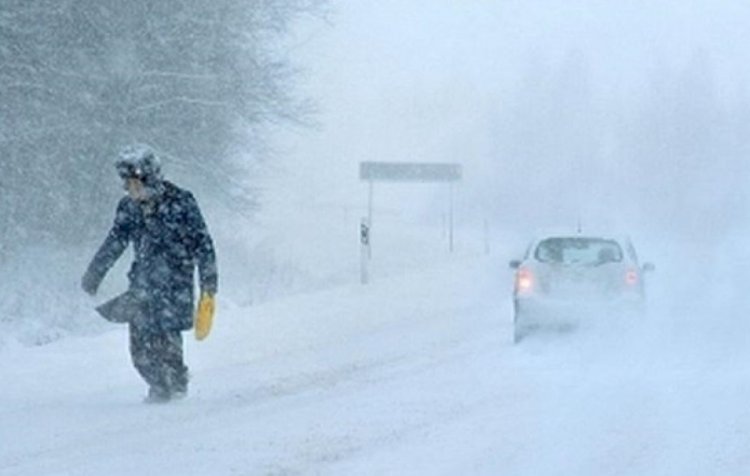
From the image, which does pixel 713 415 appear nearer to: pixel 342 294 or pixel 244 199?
pixel 342 294

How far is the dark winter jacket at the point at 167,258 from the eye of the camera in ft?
32.3

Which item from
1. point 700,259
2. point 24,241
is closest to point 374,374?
point 24,241

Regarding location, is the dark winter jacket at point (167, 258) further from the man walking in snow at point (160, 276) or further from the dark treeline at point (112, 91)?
the dark treeline at point (112, 91)

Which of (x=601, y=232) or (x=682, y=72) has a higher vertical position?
(x=682, y=72)

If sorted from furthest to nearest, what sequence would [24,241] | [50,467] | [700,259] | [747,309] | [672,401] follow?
[700,259] < [747,309] < [24,241] < [672,401] < [50,467]

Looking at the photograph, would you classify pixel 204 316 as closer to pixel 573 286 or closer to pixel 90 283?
pixel 90 283

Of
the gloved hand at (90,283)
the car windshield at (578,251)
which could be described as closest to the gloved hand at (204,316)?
the gloved hand at (90,283)

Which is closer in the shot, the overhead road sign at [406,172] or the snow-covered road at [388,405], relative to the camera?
the snow-covered road at [388,405]

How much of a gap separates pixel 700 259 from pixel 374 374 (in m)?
28.9

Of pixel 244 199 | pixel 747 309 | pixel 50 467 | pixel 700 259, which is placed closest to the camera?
pixel 50 467

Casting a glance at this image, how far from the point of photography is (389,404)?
32.1 ft

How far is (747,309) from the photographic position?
21.6 m

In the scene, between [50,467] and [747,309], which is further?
[747,309]

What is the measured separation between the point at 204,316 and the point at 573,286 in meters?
7.02
